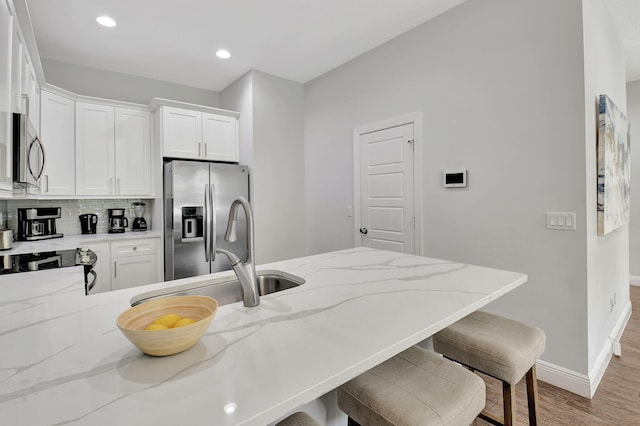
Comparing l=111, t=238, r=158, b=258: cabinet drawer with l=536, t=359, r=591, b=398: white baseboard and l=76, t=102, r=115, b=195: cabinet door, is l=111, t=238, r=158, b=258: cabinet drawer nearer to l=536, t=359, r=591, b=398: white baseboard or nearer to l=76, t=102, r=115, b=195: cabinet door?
l=76, t=102, r=115, b=195: cabinet door

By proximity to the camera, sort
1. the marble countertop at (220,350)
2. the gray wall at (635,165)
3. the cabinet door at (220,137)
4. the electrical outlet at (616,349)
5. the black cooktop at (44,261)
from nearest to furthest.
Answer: the marble countertop at (220,350)
the black cooktop at (44,261)
the electrical outlet at (616,349)
the cabinet door at (220,137)
the gray wall at (635,165)

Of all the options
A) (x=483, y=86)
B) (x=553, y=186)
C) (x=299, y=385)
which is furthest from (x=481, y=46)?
(x=299, y=385)

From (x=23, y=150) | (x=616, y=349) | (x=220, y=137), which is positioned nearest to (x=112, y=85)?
(x=220, y=137)

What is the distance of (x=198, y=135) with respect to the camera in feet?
12.0

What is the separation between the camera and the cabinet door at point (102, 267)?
9.99 feet

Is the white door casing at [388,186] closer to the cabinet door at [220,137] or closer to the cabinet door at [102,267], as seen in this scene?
the cabinet door at [220,137]

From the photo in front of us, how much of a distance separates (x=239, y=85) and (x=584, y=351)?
4.19m

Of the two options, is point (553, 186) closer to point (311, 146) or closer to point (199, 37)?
point (311, 146)

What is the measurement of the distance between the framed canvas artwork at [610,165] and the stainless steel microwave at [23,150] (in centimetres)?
341

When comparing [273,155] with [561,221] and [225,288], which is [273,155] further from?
[561,221]

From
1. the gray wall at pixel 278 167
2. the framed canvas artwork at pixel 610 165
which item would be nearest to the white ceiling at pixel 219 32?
the gray wall at pixel 278 167

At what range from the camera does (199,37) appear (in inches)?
118

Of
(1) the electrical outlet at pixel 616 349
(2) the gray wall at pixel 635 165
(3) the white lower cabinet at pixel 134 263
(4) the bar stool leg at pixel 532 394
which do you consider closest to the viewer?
(4) the bar stool leg at pixel 532 394

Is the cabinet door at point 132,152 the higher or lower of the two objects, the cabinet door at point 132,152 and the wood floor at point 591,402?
the higher
